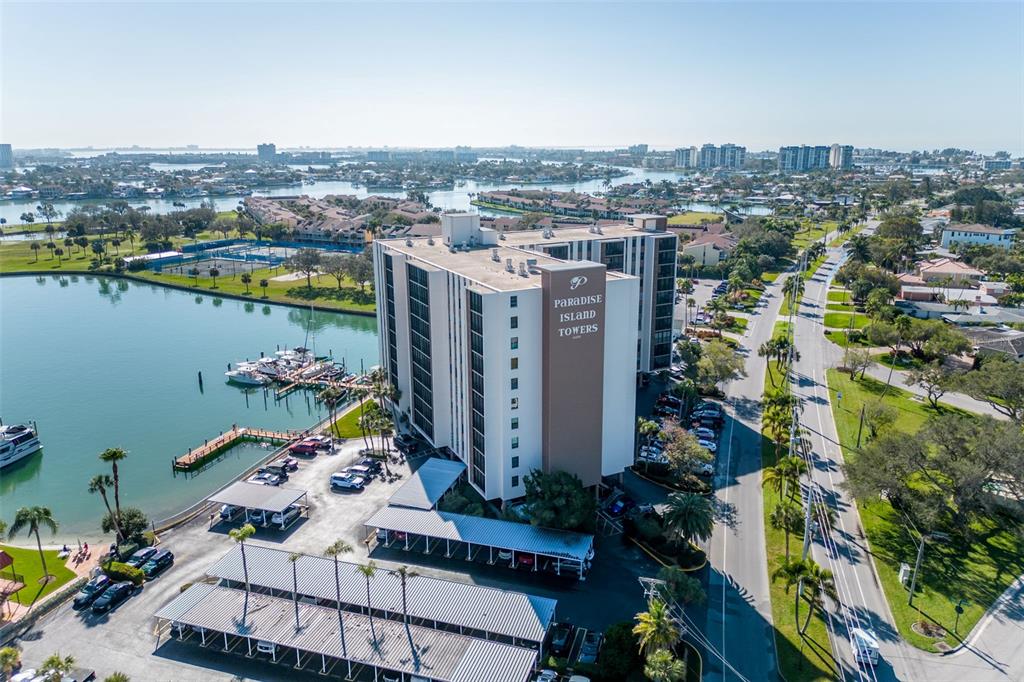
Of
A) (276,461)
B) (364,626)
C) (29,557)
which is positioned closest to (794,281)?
(276,461)

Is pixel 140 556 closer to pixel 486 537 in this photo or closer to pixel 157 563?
pixel 157 563

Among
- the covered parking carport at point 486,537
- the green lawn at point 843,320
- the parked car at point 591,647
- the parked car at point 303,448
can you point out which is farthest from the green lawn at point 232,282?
the parked car at point 591,647

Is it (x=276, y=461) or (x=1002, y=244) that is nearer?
(x=276, y=461)

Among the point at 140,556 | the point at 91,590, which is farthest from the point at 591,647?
the point at 91,590

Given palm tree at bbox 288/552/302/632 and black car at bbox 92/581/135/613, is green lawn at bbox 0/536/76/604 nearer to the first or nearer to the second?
black car at bbox 92/581/135/613

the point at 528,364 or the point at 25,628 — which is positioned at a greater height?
the point at 528,364

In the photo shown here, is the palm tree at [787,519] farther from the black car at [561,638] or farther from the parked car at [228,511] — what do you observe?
the parked car at [228,511]

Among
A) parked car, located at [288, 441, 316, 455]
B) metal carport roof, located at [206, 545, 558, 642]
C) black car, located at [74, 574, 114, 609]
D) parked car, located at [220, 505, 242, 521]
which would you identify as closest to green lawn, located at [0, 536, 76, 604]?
black car, located at [74, 574, 114, 609]

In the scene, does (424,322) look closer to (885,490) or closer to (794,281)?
(885,490)
